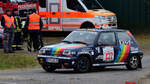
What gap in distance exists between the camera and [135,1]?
114 ft

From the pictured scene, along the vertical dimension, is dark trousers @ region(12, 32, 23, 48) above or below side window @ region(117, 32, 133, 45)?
below

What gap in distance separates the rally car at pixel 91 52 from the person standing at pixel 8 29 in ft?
18.2

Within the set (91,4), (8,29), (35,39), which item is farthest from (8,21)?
(91,4)

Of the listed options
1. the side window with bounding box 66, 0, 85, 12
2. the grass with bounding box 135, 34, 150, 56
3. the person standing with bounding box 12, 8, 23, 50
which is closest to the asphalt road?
the person standing with bounding box 12, 8, 23, 50

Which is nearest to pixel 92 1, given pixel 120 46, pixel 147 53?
pixel 147 53

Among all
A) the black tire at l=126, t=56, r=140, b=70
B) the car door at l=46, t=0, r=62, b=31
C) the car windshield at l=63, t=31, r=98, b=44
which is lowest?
the car door at l=46, t=0, r=62, b=31

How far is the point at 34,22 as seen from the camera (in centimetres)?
2245

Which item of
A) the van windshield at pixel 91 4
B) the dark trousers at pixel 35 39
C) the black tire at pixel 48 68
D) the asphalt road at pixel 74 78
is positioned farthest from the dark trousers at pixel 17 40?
the van windshield at pixel 91 4

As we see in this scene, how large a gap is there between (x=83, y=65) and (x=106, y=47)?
3.75 feet

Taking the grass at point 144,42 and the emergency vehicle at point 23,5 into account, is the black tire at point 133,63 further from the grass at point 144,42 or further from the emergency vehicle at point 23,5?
the emergency vehicle at point 23,5

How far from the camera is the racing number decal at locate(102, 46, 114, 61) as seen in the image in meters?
16.5

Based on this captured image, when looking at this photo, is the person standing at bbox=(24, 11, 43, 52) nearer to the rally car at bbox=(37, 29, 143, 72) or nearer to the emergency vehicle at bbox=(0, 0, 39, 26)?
the emergency vehicle at bbox=(0, 0, 39, 26)

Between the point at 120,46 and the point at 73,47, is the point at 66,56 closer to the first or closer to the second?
the point at 73,47

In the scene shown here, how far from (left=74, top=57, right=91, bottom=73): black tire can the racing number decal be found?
0.71 metres
